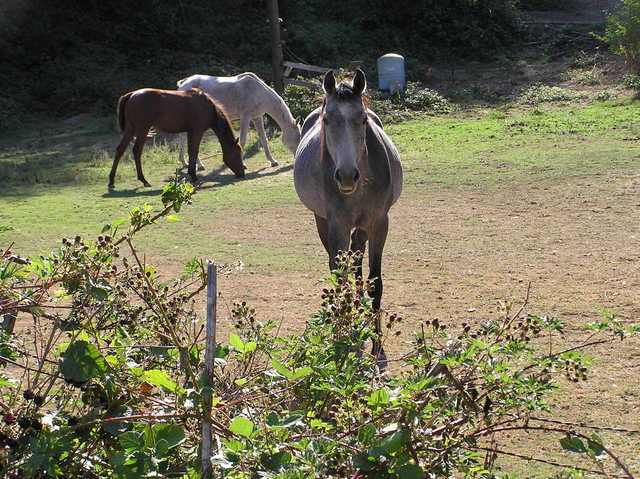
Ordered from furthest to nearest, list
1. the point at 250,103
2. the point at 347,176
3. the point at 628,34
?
the point at 628,34 < the point at 250,103 < the point at 347,176

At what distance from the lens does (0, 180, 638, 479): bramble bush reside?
1.88 m

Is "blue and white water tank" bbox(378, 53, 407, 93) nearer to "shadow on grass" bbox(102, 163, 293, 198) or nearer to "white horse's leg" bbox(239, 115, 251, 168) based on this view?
"white horse's leg" bbox(239, 115, 251, 168)

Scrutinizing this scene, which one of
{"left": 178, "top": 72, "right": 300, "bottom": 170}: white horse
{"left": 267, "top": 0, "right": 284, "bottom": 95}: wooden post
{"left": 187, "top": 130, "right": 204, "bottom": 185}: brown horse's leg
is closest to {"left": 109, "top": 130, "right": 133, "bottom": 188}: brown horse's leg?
{"left": 187, "top": 130, "right": 204, "bottom": 185}: brown horse's leg

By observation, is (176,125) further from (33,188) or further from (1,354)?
(1,354)

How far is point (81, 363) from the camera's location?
1973 mm

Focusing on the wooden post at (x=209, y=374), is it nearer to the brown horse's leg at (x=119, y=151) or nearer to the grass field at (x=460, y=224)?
the grass field at (x=460, y=224)

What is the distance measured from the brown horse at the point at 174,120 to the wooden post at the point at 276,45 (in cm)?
577

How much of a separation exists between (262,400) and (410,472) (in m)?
0.58

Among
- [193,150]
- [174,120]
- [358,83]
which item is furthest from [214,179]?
[358,83]

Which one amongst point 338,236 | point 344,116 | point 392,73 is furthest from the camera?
point 392,73

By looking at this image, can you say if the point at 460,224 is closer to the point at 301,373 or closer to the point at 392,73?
the point at 301,373

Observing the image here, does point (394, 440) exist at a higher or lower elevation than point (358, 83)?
lower

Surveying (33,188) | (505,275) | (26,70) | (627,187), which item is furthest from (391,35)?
(505,275)

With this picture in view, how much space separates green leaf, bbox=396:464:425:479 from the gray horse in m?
2.09
